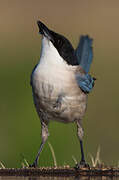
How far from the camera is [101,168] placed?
6.01 meters

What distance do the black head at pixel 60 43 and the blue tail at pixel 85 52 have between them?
1.10 m

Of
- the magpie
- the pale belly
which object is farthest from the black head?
the pale belly

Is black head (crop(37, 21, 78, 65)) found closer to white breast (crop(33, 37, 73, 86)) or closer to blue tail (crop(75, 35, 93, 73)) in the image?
white breast (crop(33, 37, 73, 86))

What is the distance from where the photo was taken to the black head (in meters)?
6.61

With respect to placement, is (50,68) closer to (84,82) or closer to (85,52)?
(84,82)

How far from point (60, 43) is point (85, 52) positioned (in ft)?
4.90

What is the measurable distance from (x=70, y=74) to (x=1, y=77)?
4.92 m

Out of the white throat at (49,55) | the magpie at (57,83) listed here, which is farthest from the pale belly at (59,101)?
the white throat at (49,55)

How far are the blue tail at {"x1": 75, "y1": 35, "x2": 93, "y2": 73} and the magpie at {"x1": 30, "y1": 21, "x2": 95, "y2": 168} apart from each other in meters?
0.92

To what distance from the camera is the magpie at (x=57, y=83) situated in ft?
21.6

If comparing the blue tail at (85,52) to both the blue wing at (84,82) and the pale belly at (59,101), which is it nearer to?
the blue wing at (84,82)

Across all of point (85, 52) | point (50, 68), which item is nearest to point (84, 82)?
point (50, 68)

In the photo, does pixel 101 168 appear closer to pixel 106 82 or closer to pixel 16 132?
pixel 16 132

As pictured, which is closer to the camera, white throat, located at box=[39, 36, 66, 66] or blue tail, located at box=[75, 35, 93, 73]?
white throat, located at box=[39, 36, 66, 66]
